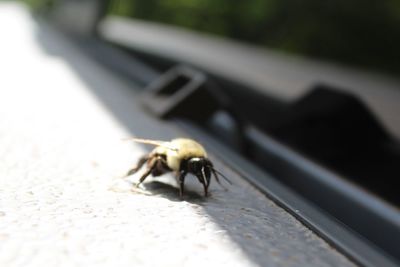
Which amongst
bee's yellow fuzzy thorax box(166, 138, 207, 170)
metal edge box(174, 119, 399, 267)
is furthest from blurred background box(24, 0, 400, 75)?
bee's yellow fuzzy thorax box(166, 138, 207, 170)

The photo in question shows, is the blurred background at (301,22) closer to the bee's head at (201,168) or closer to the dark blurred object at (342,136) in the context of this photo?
the dark blurred object at (342,136)

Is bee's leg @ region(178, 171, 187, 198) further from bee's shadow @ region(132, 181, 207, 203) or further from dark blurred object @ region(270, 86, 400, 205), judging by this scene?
dark blurred object @ region(270, 86, 400, 205)

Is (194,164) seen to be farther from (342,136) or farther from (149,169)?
(342,136)

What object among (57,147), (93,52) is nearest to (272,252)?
(57,147)

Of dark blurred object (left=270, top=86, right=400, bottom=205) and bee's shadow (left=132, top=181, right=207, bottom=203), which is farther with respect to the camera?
dark blurred object (left=270, top=86, right=400, bottom=205)

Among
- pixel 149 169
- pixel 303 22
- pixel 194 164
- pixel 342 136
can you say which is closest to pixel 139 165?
pixel 149 169

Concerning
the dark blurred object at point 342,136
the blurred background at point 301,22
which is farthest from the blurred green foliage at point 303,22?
the dark blurred object at point 342,136
